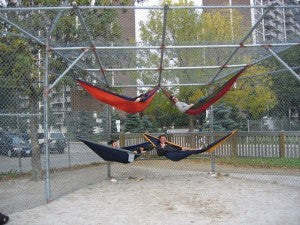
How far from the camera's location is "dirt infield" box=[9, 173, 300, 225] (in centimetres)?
495

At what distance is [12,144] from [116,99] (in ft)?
7.29

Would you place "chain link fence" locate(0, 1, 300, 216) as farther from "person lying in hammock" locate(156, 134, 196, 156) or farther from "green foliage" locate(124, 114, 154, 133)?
"green foliage" locate(124, 114, 154, 133)

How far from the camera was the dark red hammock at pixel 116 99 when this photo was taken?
23.1ft

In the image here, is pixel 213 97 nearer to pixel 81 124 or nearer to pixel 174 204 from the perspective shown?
pixel 174 204

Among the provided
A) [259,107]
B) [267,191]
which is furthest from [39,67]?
[259,107]

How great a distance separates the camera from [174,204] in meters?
5.88

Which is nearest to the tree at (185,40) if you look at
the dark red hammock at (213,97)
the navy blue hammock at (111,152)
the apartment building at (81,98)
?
the dark red hammock at (213,97)

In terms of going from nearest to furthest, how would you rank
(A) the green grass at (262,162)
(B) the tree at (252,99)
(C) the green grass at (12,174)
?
(C) the green grass at (12,174), (A) the green grass at (262,162), (B) the tree at (252,99)

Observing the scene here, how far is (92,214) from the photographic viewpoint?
209 inches

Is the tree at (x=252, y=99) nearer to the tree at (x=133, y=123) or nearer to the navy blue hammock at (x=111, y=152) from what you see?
the tree at (x=133, y=123)

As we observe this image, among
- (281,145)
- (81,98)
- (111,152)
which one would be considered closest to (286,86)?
(281,145)

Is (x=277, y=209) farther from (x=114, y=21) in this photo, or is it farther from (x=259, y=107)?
(x=259, y=107)

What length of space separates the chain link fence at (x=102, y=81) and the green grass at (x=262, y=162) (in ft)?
0.09

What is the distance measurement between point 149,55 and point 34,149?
3.26 m
